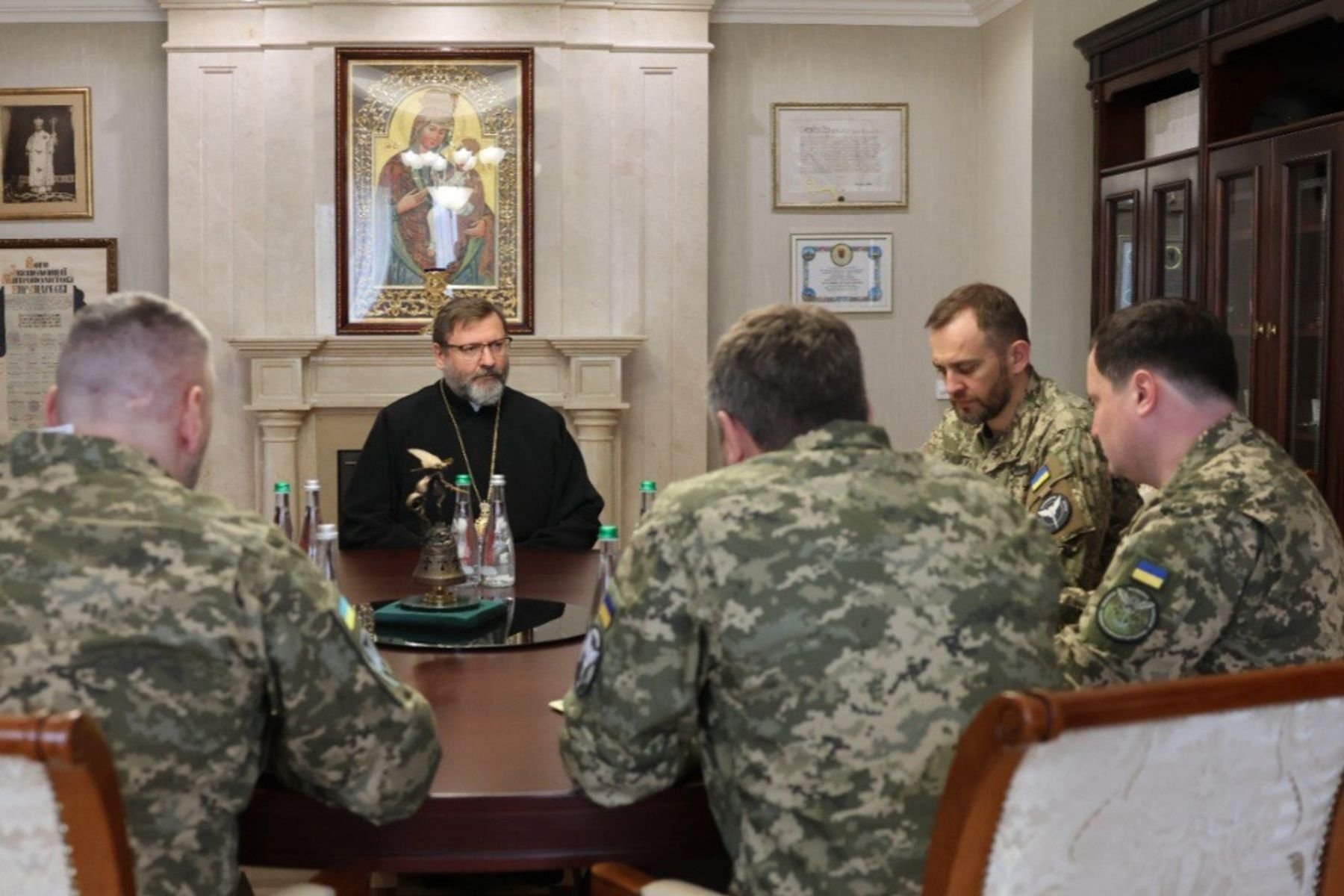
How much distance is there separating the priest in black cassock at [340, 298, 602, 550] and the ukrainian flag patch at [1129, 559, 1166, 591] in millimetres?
2326

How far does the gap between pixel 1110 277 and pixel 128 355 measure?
464cm

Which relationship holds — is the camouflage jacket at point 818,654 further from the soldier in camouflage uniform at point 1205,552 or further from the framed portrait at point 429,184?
the framed portrait at point 429,184

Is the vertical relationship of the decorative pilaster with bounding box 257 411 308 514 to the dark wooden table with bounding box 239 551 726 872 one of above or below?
above

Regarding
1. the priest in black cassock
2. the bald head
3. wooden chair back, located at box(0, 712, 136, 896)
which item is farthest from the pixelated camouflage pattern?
wooden chair back, located at box(0, 712, 136, 896)

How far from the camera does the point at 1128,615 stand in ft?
7.00

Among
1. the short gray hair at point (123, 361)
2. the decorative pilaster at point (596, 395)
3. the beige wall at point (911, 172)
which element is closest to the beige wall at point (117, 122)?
the decorative pilaster at point (596, 395)

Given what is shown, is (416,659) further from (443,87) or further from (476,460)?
(443,87)

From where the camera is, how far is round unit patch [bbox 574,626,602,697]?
188 centimetres

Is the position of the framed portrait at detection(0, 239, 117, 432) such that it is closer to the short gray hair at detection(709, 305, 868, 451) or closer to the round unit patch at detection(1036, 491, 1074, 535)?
the round unit patch at detection(1036, 491, 1074, 535)

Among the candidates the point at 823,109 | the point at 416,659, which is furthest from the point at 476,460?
the point at 823,109

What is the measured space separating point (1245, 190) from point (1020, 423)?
195 cm

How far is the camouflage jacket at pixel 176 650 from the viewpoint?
1703 mm

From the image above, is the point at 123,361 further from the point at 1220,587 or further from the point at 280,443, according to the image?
the point at 280,443

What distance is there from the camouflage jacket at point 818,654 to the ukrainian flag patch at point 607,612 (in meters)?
0.02
